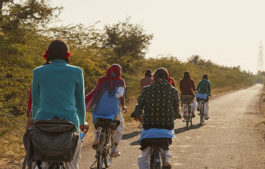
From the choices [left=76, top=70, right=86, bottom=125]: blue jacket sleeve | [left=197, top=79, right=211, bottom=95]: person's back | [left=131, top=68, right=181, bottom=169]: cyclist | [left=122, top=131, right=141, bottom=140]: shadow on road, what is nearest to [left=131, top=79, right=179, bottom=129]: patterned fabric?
[left=131, top=68, right=181, bottom=169]: cyclist

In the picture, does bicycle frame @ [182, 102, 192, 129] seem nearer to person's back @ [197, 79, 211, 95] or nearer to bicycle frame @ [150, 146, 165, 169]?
person's back @ [197, 79, 211, 95]

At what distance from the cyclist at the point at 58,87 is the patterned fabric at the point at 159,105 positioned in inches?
59.0

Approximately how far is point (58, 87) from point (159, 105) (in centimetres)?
179

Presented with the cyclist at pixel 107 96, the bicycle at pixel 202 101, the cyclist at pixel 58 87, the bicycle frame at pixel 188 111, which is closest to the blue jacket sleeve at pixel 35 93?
the cyclist at pixel 58 87

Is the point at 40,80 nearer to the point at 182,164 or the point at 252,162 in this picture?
the point at 182,164

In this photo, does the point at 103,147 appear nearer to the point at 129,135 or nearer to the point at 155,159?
the point at 155,159

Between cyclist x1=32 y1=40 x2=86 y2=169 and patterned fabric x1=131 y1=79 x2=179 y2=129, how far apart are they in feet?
4.92

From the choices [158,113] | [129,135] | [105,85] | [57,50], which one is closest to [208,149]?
[129,135]

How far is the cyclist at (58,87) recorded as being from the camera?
386 cm

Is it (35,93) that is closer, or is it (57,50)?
(57,50)

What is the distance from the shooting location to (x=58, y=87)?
3.88 metres

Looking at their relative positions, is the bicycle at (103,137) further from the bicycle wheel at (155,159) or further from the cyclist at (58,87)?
the cyclist at (58,87)

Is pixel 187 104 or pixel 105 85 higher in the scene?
pixel 105 85

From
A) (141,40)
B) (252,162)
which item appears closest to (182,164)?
(252,162)
